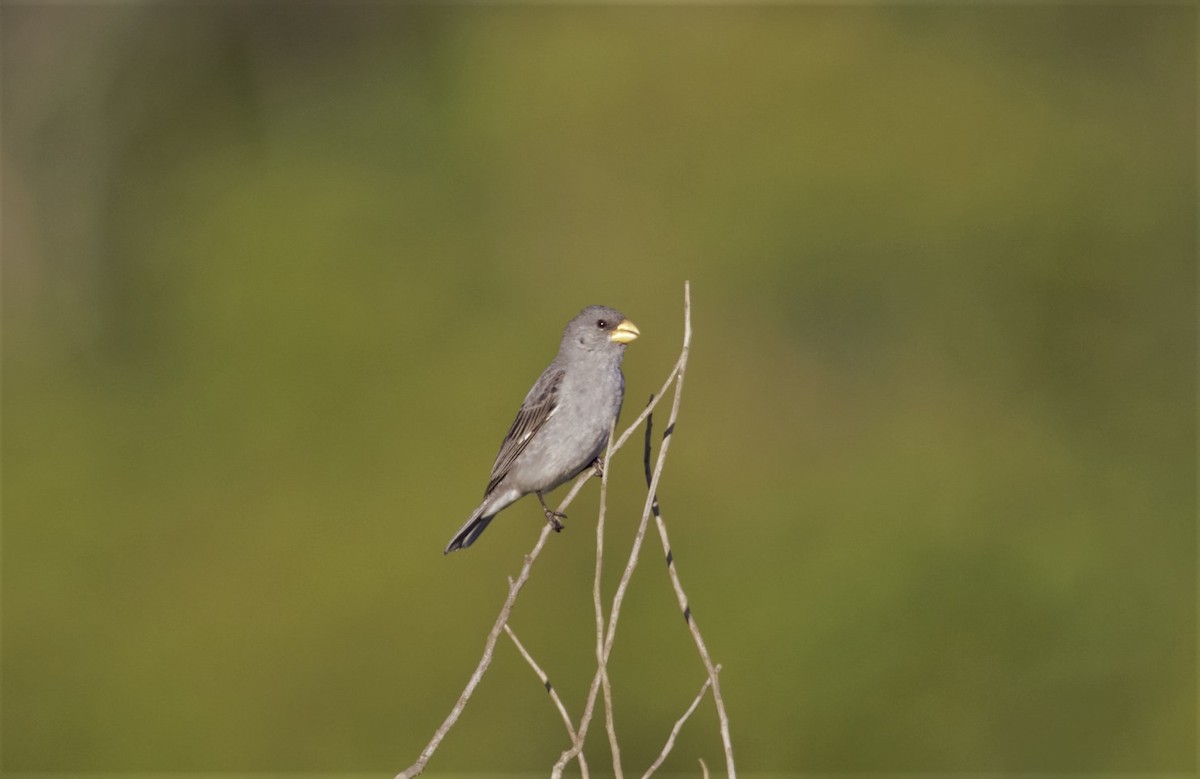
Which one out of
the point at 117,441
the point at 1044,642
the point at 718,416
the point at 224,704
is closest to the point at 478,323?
the point at 718,416

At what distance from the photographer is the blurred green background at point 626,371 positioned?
19.7 metres

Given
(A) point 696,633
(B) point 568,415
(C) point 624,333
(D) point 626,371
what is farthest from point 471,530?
(D) point 626,371

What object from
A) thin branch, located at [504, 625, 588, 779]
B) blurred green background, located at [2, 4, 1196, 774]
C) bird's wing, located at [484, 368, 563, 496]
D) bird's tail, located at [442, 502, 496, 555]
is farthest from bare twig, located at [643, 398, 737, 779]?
blurred green background, located at [2, 4, 1196, 774]

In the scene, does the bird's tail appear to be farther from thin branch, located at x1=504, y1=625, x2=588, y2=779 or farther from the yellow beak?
thin branch, located at x1=504, y1=625, x2=588, y2=779

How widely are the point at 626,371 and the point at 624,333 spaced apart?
43.5ft

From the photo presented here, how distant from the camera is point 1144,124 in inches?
1166

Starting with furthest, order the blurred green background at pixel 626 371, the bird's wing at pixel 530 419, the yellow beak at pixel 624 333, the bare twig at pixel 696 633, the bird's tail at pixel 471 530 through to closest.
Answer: the blurred green background at pixel 626 371 < the bird's tail at pixel 471 530 < the bird's wing at pixel 530 419 < the yellow beak at pixel 624 333 < the bare twig at pixel 696 633

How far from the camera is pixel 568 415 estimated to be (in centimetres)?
771

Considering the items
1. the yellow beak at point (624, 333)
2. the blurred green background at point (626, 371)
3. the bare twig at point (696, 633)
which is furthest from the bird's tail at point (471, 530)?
the blurred green background at point (626, 371)

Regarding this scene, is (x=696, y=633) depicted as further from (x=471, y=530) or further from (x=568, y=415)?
(x=471, y=530)

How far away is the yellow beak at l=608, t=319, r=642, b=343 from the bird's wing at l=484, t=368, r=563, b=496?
403 millimetres

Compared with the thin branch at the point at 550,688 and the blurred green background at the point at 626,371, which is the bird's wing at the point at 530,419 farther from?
the blurred green background at the point at 626,371

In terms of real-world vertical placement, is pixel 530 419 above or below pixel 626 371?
above

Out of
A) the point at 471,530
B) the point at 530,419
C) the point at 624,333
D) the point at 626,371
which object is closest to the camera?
the point at 624,333
